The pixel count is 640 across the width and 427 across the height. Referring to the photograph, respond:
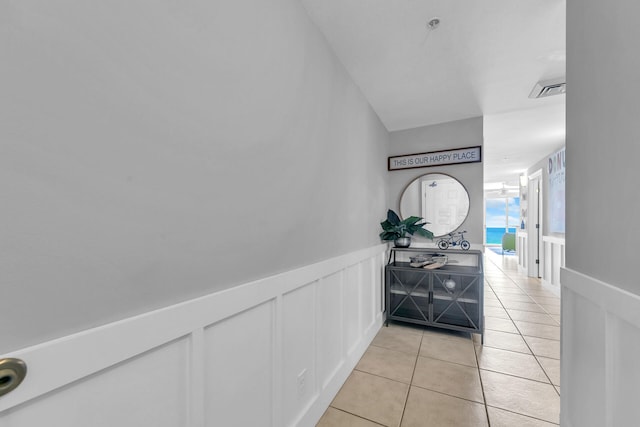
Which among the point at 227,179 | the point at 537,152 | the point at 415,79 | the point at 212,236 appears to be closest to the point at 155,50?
the point at 227,179

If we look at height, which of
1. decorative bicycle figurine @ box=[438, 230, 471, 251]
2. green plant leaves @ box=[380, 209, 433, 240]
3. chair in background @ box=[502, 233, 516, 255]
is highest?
green plant leaves @ box=[380, 209, 433, 240]

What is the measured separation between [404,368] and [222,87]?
7.31 ft

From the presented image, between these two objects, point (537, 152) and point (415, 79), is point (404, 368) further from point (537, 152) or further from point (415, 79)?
point (537, 152)

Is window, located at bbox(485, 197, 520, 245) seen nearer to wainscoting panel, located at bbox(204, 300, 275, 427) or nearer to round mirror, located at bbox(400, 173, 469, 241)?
round mirror, located at bbox(400, 173, 469, 241)

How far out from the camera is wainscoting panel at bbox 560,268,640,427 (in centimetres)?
78

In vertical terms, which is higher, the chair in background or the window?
the window

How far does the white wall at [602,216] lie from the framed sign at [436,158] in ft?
5.33

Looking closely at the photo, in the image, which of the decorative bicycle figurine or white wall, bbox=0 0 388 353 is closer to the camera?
white wall, bbox=0 0 388 353

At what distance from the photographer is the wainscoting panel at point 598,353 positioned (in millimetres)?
782

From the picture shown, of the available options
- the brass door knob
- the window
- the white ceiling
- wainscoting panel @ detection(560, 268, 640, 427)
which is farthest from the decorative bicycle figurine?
the window

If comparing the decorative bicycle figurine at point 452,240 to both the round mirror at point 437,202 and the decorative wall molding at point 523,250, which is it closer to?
the round mirror at point 437,202

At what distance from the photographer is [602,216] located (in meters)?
0.93

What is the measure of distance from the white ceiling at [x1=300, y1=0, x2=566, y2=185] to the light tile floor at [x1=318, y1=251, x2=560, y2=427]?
2.28 metres

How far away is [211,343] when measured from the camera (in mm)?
863
